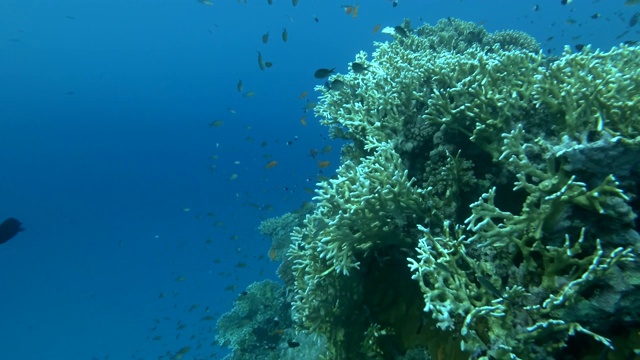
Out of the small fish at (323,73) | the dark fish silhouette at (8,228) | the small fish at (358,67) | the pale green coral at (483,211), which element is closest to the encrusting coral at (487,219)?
the pale green coral at (483,211)

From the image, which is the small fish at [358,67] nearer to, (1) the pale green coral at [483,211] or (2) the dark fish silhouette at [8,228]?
(1) the pale green coral at [483,211]

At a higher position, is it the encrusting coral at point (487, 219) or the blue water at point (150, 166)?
the blue water at point (150, 166)

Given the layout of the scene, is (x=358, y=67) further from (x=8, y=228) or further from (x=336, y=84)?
(x=8, y=228)

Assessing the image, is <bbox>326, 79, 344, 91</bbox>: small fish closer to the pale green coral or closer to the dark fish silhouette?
the pale green coral

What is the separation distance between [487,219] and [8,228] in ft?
26.3

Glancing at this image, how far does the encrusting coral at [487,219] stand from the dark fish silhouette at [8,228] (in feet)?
18.3

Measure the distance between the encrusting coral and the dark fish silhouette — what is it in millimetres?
5576

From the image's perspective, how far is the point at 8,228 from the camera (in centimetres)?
677

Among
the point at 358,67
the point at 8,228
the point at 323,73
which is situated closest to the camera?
the point at 8,228

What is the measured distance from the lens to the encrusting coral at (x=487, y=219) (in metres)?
2.88

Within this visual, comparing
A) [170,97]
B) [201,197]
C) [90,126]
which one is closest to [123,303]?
[201,197]

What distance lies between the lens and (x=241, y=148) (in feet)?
350

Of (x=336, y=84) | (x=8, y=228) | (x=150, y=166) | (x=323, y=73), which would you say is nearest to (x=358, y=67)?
(x=336, y=84)

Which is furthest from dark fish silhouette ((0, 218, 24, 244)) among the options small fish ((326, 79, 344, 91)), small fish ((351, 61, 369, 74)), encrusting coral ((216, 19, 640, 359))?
small fish ((351, 61, 369, 74))
